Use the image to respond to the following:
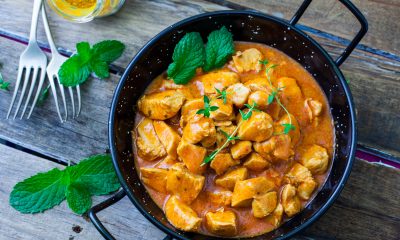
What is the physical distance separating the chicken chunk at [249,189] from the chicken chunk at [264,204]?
20 mm

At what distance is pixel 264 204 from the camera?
2197 millimetres

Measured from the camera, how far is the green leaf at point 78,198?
248cm

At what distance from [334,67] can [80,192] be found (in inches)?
51.6

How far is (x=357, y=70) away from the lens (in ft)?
8.47

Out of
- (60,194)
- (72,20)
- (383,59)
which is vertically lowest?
(60,194)

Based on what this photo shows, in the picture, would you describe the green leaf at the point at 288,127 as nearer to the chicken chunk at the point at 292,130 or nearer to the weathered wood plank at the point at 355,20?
the chicken chunk at the point at 292,130

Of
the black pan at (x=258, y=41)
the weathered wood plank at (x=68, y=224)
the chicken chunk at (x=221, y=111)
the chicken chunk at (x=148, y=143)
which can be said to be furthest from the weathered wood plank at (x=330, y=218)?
the chicken chunk at (x=221, y=111)

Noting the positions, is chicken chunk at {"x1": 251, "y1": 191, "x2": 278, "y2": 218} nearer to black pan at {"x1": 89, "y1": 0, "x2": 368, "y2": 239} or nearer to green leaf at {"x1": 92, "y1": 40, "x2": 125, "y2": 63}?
black pan at {"x1": 89, "y1": 0, "x2": 368, "y2": 239}

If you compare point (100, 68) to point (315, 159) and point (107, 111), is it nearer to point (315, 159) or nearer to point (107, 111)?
point (107, 111)

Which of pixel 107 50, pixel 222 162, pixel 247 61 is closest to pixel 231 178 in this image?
pixel 222 162

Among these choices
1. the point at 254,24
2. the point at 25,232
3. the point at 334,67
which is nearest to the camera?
the point at 334,67

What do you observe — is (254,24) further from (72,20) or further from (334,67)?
(72,20)

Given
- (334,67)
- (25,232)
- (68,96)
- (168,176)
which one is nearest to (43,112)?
(68,96)

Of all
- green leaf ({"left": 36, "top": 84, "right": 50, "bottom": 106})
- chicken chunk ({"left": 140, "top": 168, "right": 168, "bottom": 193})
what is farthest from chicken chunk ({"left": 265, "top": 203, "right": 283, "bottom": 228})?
green leaf ({"left": 36, "top": 84, "right": 50, "bottom": 106})
